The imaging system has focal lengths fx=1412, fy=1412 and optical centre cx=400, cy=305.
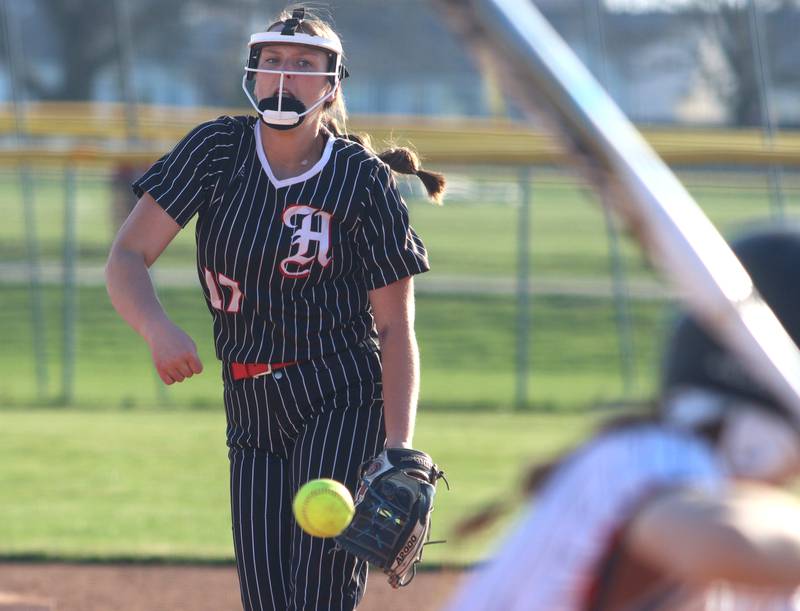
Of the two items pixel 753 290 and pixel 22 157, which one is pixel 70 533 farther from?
pixel 753 290

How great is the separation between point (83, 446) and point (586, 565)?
7864 mm

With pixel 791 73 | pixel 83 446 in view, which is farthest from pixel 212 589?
pixel 791 73

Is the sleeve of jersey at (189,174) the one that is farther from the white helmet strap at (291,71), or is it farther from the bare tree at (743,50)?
the bare tree at (743,50)

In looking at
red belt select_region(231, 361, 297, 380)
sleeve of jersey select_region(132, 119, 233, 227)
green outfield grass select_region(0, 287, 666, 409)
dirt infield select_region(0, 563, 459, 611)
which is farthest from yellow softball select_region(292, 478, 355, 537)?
green outfield grass select_region(0, 287, 666, 409)

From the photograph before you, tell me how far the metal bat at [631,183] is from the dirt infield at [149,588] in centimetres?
391

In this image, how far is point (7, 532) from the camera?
23.0 ft

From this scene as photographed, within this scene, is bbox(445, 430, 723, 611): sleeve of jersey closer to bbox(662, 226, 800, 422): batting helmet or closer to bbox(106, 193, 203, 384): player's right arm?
bbox(662, 226, 800, 422): batting helmet

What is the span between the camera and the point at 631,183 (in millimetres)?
1749

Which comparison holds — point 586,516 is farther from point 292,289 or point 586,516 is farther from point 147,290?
point 147,290

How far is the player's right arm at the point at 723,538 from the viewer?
4.85 feet

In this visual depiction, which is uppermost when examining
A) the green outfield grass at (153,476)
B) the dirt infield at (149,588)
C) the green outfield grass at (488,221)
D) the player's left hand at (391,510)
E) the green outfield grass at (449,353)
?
the player's left hand at (391,510)

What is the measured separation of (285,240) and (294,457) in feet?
1.89

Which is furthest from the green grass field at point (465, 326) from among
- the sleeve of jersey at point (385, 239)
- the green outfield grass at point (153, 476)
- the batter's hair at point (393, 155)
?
the sleeve of jersey at point (385, 239)

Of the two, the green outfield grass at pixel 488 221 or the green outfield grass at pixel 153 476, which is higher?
the green outfield grass at pixel 153 476
